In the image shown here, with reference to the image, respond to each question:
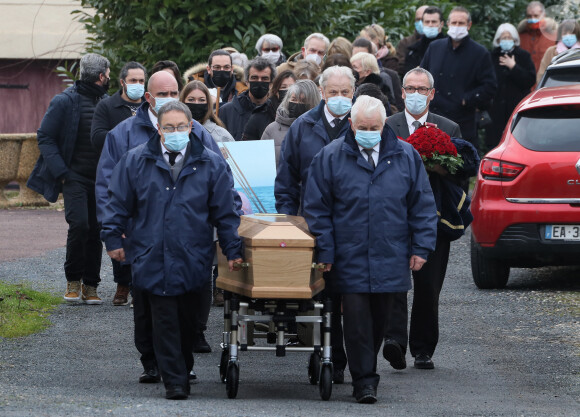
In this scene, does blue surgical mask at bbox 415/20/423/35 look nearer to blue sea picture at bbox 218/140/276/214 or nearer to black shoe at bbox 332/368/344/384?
blue sea picture at bbox 218/140/276/214

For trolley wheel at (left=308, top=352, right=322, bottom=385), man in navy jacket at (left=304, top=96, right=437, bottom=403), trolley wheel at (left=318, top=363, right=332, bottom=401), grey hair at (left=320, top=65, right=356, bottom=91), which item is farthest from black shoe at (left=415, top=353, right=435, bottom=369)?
grey hair at (left=320, top=65, right=356, bottom=91)

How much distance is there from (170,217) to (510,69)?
10509 mm

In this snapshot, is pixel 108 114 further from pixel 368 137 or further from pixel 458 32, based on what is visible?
pixel 458 32

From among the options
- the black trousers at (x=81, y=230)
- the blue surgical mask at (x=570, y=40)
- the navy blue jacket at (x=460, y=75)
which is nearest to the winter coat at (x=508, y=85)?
the blue surgical mask at (x=570, y=40)

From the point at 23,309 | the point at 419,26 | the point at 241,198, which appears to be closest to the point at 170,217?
the point at 241,198

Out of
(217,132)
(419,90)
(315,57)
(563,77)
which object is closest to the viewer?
(419,90)

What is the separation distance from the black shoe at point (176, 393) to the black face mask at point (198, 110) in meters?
2.87

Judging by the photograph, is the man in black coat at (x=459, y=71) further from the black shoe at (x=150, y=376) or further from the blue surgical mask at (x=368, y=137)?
the black shoe at (x=150, y=376)

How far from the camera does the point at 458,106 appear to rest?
15.1 m

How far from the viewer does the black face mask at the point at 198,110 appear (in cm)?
1020

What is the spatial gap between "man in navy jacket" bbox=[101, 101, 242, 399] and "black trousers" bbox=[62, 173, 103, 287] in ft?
11.7

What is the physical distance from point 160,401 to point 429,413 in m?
1.47

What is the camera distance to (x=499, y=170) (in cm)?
1175

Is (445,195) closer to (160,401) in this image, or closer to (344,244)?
(344,244)
